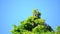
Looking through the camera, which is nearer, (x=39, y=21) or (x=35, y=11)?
(x=39, y=21)

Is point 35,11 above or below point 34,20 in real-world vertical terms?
above

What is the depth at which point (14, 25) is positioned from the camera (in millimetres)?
9094

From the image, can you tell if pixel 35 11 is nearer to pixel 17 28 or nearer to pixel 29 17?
pixel 29 17

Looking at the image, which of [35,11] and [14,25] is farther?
[35,11]

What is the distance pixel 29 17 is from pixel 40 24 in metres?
0.70

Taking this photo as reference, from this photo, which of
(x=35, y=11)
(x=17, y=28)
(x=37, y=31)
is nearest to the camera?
(x=37, y=31)

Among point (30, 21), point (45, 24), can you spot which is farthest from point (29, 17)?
point (45, 24)

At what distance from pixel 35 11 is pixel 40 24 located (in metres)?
1.04

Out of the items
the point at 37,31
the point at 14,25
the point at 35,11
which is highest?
the point at 35,11

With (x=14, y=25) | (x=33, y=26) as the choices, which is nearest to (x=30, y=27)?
(x=33, y=26)

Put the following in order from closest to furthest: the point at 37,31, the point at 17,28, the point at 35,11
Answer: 1. the point at 37,31
2. the point at 17,28
3. the point at 35,11

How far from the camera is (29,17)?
9562 mm

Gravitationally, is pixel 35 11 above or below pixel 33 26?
above

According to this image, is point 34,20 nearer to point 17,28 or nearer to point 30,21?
point 30,21
